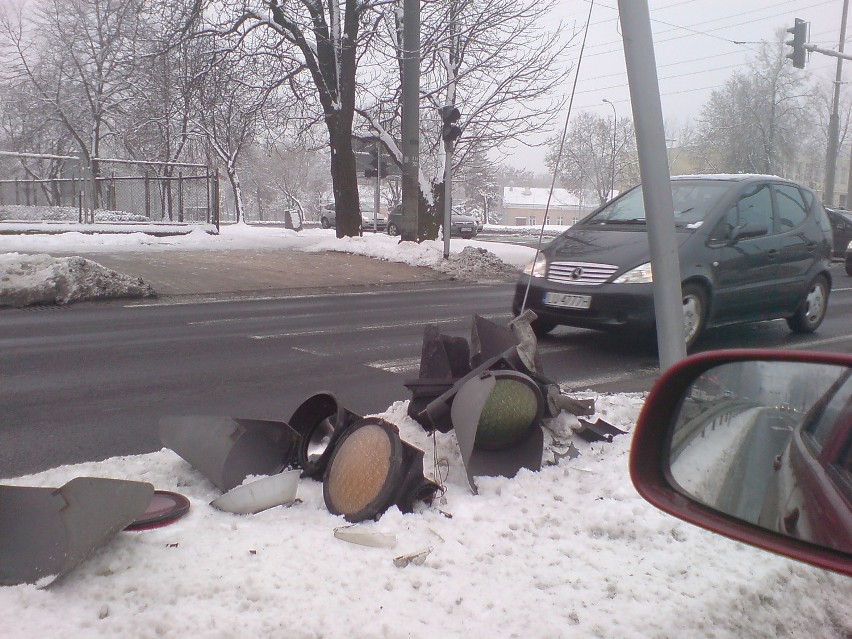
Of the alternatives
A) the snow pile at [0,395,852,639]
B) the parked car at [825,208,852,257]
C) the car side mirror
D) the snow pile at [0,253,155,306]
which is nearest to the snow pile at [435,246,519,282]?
the snow pile at [0,253,155,306]

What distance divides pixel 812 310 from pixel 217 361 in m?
6.52

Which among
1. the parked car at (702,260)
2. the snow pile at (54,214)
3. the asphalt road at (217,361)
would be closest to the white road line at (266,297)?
the asphalt road at (217,361)

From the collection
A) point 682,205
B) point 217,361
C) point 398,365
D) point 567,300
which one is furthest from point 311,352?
point 682,205

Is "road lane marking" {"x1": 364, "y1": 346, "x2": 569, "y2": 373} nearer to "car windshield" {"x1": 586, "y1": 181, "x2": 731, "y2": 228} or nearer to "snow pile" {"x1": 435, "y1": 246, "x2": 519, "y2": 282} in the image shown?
"car windshield" {"x1": 586, "y1": 181, "x2": 731, "y2": 228}

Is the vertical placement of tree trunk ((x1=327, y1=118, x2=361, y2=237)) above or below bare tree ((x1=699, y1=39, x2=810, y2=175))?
below

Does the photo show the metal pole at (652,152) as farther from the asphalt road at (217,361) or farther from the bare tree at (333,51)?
the bare tree at (333,51)

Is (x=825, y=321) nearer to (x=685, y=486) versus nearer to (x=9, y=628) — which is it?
(x=685, y=486)

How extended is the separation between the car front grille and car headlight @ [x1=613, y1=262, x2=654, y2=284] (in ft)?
0.37

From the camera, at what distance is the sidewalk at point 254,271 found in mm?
13258

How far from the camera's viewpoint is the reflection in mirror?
1.46 meters

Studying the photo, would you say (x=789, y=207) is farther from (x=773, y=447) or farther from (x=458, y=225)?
(x=458, y=225)

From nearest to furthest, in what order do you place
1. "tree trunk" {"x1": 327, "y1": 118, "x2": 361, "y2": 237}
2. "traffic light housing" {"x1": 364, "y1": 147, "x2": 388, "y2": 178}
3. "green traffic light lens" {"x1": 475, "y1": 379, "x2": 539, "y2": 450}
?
"green traffic light lens" {"x1": 475, "y1": 379, "x2": 539, "y2": 450} → "tree trunk" {"x1": 327, "y1": 118, "x2": 361, "y2": 237} → "traffic light housing" {"x1": 364, "y1": 147, "x2": 388, "y2": 178}

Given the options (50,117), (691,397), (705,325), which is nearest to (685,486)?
(691,397)

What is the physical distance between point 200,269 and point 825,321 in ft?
35.1
